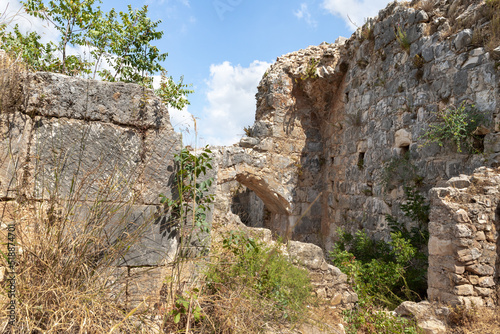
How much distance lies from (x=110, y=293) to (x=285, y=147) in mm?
6306

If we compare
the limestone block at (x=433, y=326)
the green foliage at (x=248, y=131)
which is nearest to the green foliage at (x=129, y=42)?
the green foliage at (x=248, y=131)

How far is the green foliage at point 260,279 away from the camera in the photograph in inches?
101

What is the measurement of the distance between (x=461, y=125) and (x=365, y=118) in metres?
2.28

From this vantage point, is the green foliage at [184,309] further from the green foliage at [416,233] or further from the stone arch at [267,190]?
the stone arch at [267,190]

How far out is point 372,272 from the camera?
4902mm

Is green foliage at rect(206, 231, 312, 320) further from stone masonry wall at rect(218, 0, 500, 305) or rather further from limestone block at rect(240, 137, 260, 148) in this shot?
limestone block at rect(240, 137, 260, 148)

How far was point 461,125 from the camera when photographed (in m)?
4.64

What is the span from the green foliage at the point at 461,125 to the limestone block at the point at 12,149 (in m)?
4.59

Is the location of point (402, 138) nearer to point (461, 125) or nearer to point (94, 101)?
point (461, 125)

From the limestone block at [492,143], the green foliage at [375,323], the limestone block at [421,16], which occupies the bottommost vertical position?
the green foliage at [375,323]

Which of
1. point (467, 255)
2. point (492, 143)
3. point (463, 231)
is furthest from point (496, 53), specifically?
point (467, 255)

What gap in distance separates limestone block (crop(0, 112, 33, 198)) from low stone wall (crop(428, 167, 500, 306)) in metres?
3.97

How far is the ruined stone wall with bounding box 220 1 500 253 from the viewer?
4887mm

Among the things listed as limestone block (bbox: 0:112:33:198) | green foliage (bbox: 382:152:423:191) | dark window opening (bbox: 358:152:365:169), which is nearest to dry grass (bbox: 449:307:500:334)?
green foliage (bbox: 382:152:423:191)
